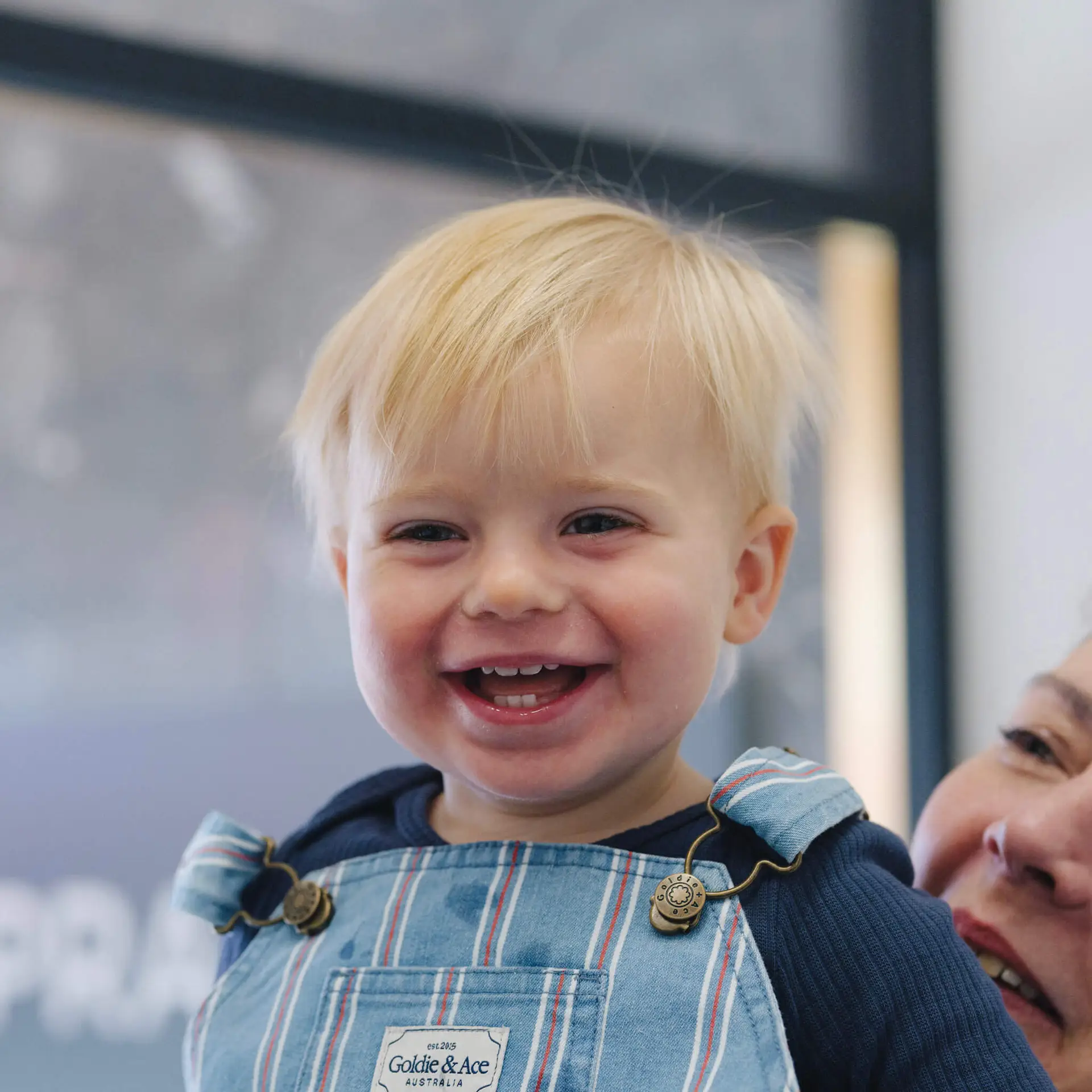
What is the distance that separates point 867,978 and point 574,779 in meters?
0.20

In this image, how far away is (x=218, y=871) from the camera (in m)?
0.90

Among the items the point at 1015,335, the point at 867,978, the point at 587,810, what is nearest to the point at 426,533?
the point at 587,810

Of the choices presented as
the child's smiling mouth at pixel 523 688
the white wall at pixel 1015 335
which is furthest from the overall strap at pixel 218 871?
the white wall at pixel 1015 335

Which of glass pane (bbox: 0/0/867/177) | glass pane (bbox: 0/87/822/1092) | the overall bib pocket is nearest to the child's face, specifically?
the overall bib pocket

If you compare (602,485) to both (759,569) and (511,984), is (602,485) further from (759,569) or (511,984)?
(511,984)

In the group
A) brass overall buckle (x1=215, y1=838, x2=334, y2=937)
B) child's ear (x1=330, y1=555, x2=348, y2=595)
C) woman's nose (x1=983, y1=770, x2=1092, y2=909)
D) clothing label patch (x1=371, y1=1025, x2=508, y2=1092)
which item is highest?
child's ear (x1=330, y1=555, x2=348, y2=595)

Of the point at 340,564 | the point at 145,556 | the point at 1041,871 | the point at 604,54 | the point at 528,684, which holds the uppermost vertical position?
the point at 604,54

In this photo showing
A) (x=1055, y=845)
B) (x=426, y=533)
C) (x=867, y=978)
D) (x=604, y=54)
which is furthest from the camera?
(x=604, y=54)

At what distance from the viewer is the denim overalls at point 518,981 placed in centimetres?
71

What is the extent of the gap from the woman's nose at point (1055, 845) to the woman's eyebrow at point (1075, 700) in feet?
0.17

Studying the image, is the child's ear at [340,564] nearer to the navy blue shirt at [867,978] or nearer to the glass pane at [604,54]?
the navy blue shirt at [867,978]

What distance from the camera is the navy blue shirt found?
684 millimetres

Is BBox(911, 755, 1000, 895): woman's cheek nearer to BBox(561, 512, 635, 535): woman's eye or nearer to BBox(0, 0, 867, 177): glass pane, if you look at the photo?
BBox(561, 512, 635, 535): woman's eye

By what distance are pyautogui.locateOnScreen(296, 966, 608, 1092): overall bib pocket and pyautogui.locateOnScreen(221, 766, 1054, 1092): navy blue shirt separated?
0.11 meters
